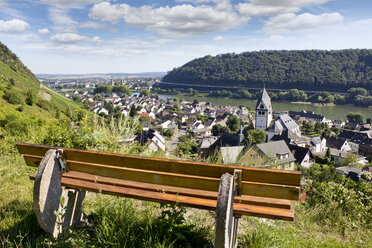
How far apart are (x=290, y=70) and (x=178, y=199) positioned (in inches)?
4901

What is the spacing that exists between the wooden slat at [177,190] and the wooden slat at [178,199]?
0.08ft

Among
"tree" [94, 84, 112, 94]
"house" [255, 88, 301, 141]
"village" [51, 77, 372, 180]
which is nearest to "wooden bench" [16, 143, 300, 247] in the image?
"village" [51, 77, 372, 180]

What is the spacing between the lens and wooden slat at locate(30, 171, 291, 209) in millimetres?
1712

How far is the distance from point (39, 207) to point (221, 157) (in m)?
2.31

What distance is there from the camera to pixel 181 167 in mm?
1741

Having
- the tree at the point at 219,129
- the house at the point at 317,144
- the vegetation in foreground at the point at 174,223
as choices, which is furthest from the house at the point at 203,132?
the vegetation in foreground at the point at 174,223

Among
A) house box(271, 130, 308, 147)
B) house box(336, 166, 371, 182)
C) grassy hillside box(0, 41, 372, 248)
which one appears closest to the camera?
grassy hillside box(0, 41, 372, 248)

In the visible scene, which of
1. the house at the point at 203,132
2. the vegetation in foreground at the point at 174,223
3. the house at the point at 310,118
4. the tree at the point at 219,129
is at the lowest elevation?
the house at the point at 203,132

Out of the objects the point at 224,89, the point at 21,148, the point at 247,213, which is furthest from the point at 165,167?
the point at 224,89

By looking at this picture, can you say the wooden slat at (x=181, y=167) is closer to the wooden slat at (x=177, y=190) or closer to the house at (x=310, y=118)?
the wooden slat at (x=177, y=190)

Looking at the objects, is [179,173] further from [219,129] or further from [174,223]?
[219,129]

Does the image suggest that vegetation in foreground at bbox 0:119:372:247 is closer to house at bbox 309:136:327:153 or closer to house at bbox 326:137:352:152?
house at bbox 309:136:327:153

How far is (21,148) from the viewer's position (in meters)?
2.18

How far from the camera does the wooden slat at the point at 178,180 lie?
161 cm
